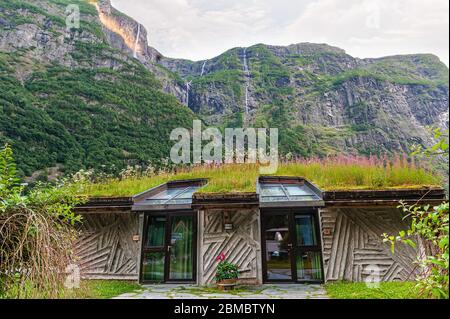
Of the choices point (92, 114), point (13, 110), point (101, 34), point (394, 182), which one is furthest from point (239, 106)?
point (394, 182)

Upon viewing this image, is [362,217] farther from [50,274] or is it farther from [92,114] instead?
[92,114]

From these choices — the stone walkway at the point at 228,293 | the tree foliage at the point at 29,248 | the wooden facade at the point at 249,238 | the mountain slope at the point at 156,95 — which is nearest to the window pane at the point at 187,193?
the wooden facade at the point at 249,238

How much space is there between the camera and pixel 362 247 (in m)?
6.41

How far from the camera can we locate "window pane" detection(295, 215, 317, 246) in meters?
6.57

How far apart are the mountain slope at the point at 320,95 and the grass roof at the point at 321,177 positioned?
44.7 m

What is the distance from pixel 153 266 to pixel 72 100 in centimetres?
3655

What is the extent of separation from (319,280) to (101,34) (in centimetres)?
7509

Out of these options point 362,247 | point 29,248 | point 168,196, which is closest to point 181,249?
point 168,196

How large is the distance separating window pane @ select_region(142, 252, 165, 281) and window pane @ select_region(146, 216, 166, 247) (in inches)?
9.0

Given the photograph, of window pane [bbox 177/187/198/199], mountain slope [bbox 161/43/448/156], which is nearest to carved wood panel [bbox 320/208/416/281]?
window pane [bbox 177/187/198/199]

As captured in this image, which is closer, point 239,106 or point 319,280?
point 319,280

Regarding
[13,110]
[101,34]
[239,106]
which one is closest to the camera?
[13,110]

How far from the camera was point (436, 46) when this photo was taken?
168cm

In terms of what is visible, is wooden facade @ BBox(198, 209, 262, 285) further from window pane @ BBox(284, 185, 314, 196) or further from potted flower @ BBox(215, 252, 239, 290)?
window pane @ BBox(284, 185, 314, 196)
